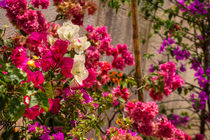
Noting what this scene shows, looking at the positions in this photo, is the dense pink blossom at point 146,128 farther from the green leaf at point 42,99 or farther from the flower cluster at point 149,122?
the green leaf at point 42,99

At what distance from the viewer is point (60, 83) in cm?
85

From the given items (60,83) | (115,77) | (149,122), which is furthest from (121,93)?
(60,83)

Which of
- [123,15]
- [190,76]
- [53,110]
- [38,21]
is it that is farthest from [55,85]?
[190,76]

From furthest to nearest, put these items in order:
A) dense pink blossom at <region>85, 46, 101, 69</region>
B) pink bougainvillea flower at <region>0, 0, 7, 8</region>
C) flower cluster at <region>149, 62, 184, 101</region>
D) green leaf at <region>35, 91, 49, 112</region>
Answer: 1. flower cluster at <region>149, 62, 184, 101</region>
2. dense pink blossom at <region>85, 46, 101, 69</region>
3. pink bougainvillea flower at <region>0, 0, 7, 8</region>
4. green leaf at <region>35, 91, 49, 112</region>

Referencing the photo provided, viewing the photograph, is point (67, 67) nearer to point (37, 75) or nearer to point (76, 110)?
point (37, 75)

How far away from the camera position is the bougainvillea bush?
21.1 inches

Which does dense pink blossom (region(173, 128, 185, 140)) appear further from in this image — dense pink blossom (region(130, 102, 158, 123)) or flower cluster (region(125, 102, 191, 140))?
dense pink blossom (region(130, 102, 158, 123))

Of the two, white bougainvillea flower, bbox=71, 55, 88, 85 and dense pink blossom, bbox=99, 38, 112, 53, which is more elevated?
dense pink blossom, bbox=99, 38, 112, 53

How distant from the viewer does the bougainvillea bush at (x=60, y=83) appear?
0.54 metres

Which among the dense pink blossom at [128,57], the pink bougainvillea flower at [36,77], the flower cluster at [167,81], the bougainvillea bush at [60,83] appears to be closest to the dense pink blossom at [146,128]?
the bougainvillea bush at [60,83]

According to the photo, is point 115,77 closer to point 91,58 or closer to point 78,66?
point 91,58

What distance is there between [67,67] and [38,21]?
0.55m

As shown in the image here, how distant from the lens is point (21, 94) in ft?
1.75

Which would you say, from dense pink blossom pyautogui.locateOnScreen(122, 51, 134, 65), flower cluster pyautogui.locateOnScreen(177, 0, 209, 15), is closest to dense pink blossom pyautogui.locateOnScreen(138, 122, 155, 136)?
dense pink blossom pyautogui.locateOnScreen(122, 51, 134, 65)
